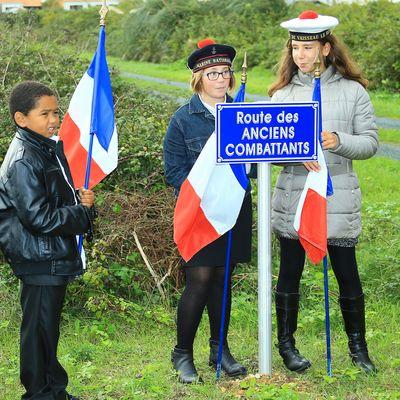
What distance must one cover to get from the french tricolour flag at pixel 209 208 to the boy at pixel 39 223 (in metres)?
0.56

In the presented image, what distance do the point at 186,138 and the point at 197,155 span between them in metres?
0.11

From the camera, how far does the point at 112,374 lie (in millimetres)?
5301

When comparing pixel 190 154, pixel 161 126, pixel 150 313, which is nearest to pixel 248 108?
pixel 190 154

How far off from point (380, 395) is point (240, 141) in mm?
1475

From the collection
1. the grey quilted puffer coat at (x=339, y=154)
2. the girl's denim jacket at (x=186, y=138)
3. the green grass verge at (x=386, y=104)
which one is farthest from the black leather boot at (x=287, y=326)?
the green grass verge at (x=386, y=104)

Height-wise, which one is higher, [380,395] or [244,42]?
[244,42]

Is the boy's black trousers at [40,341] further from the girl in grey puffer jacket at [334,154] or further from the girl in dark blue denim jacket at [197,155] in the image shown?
the girl in grey puffer jacket at [334,154]

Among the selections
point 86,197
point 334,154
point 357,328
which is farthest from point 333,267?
point 86,197

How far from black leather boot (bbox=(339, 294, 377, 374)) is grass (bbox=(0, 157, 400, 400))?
0.07 m

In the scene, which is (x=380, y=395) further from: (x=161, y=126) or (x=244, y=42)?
(x=244, y=42)

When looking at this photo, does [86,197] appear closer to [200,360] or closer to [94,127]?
[94,127]

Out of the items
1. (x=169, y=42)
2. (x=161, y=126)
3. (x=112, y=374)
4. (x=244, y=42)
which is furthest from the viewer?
(x=169, y=42)

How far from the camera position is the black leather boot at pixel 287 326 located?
5.18m

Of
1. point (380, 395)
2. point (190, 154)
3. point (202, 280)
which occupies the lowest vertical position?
point (380, 395)
